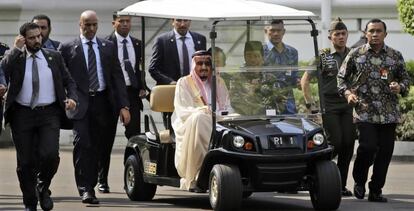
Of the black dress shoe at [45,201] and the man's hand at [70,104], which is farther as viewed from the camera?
the black dress shoe at [45,201]

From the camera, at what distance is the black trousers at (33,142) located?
39.4 ft

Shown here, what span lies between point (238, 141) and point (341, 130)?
2401 millimetres

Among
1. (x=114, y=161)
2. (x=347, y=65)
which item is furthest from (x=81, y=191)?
(x=114, y=161)

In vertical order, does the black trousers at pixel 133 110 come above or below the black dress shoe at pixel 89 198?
above

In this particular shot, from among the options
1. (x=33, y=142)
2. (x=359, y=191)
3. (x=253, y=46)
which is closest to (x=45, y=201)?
(x=33, y=142)

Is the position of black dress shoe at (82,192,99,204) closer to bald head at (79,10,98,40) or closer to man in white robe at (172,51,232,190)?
man in white robe at (172,51,232,190)

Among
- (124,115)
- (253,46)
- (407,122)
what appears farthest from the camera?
(407,122)

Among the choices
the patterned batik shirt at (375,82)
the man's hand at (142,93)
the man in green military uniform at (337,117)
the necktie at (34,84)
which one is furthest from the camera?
the man's hand at (142,93)

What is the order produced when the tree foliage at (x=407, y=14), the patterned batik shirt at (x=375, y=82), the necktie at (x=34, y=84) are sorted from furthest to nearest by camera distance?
the tree foliage at (x=407, y=14), the patterned batik shirt at (x=375, y=82), the necktie at (x=34, y=84)

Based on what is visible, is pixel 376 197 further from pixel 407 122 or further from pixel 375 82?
pixel 407 122

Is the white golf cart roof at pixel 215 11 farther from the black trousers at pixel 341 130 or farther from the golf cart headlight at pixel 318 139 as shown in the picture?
the black trousers at pixel 341 130

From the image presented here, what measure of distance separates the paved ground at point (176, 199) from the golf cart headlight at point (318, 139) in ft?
2.60

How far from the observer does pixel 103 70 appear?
44.8 feet

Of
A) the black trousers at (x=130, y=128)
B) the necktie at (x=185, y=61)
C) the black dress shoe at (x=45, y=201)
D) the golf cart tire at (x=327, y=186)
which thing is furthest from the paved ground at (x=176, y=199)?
the necktie at (x=185, y=61)
